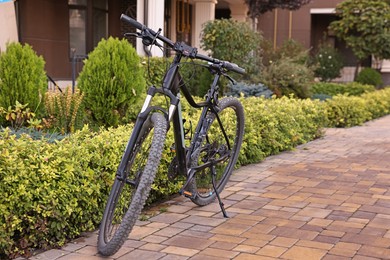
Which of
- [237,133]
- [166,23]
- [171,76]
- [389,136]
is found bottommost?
[389,136]

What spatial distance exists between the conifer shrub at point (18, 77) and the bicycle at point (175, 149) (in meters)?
2.43

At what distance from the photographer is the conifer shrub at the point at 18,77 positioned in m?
6.54

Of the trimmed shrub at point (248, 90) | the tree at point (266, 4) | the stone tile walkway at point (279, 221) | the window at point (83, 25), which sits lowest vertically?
the stone tile walkway at point (279, 221)

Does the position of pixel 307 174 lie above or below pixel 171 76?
below

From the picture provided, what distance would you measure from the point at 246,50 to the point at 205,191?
789 centimetres

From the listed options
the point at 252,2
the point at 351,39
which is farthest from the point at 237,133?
the point at 351,39

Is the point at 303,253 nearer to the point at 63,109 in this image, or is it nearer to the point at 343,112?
the point at 63,109

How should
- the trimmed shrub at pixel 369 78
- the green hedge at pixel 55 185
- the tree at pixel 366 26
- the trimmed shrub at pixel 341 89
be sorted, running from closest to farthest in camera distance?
the green hedge at pixel 55 185, the trimmed shrub at pixel 341 89, the tree at pixel 366 26, the trimmed shrub at pixel 369 78

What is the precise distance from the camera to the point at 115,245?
3.44 meters

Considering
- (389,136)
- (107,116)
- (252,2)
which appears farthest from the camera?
(252,2)

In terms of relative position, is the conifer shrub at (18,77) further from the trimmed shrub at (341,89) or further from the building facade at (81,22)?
the trimmed shrub at (341,89)

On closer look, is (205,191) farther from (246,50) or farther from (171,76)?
(246,50)

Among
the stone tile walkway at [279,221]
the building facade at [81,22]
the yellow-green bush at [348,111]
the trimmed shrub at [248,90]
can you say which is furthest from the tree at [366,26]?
the stone tile walkway at [279,221]

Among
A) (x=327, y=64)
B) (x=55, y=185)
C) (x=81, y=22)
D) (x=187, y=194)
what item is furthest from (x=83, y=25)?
(x=55, y=185)
